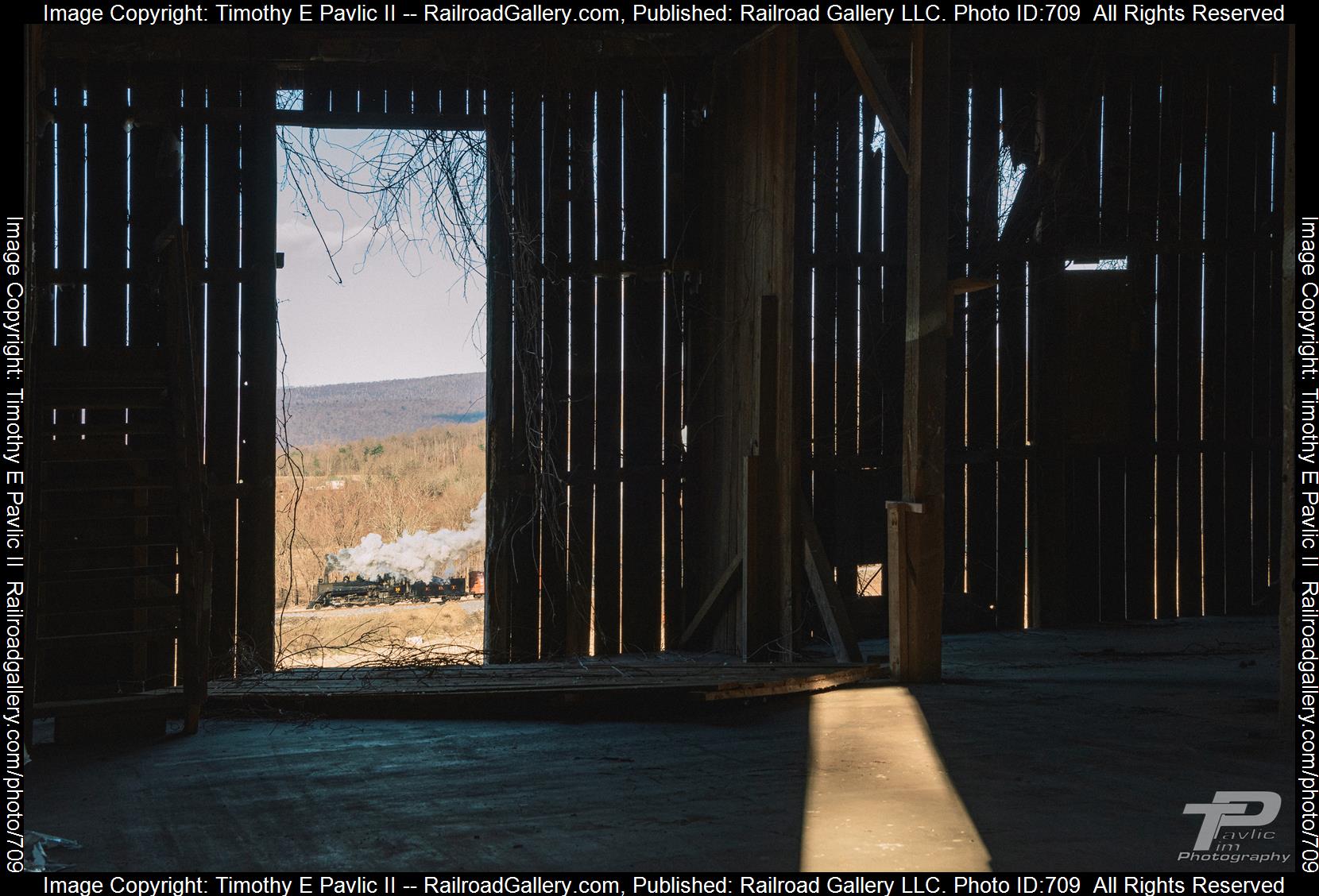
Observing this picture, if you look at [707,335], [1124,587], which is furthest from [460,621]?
[1124,587]

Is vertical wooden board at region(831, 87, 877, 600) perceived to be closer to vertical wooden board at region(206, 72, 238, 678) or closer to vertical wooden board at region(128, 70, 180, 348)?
vertical wooden board at region(206, 72, 238, 678)

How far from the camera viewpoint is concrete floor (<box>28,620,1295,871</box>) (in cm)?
357

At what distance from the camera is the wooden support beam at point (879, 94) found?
6.56 metres

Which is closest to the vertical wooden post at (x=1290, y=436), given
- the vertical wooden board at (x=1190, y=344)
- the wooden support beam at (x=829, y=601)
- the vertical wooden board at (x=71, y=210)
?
the wooden support beam at (x=829, y=601)

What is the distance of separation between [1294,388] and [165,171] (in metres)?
7.00

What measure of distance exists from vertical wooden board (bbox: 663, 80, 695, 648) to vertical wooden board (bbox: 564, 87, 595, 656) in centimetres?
57

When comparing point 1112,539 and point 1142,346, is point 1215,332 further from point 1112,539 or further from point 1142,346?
point 1112,539

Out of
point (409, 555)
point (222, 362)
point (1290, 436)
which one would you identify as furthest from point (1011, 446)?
point (409, 555)

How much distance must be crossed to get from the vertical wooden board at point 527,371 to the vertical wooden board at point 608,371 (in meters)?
0.46

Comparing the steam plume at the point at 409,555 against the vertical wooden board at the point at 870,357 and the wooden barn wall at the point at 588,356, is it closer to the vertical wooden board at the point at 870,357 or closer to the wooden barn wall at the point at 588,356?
the wooden barn wall at the point at 588,356

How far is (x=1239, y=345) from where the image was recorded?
376 inches

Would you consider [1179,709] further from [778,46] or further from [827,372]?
[778,46]

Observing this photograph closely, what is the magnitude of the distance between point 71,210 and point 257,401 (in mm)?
1769
